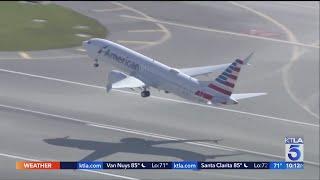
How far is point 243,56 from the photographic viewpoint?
93875 millimetres

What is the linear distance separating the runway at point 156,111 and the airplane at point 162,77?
233 inches

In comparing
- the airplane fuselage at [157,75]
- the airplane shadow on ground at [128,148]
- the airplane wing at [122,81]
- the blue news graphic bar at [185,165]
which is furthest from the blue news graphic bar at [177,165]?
the airplane wing at [122,81]

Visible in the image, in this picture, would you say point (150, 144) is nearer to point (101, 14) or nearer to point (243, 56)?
point (243, 56)

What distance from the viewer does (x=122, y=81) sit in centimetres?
5581

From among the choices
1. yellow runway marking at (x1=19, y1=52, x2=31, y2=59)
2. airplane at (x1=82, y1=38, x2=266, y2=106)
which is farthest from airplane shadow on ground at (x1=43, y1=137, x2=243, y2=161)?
yellow runway marking at (x1=19, y1=52, x2=31, y2=59)

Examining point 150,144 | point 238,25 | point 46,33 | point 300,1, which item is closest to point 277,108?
point 150,144

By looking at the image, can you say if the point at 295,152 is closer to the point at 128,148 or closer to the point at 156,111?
the point at 128,148

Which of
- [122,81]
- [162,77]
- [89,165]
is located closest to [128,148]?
[89,165]

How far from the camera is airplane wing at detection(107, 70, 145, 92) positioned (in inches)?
2173

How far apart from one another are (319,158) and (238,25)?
153 ft

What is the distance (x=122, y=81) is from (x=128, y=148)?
9.20 metres

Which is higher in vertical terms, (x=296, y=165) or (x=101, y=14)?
(x=101, y=14)

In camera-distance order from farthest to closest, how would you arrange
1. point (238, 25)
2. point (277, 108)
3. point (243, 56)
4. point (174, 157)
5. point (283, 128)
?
1. point (238, 25)
2. point (243, 56)
3. point (277, 108)
4. point (283, 128)
5. point (174, 157)

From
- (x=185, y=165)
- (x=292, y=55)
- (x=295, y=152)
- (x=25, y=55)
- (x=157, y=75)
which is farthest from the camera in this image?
(x=292, y=55)
